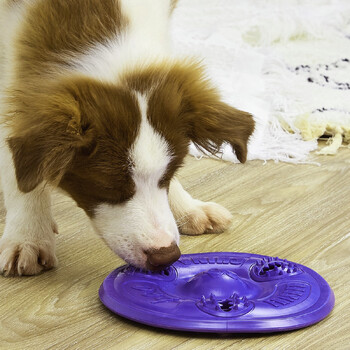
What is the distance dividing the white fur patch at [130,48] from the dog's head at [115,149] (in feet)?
0.14

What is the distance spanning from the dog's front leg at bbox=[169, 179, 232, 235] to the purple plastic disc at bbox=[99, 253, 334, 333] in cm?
34

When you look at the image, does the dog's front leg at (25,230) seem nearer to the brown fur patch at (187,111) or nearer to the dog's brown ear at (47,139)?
the dog's brown ear at (47,139)

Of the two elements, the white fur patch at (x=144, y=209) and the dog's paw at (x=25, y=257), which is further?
the dog's paw at (x=25, y=257)

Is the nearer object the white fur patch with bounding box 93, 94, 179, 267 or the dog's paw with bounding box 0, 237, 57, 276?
the white fur patch with bounding box 93, 94, 179, 267

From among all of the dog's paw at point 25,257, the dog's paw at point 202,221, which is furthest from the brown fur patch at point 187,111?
the dog's paw at point 25,257

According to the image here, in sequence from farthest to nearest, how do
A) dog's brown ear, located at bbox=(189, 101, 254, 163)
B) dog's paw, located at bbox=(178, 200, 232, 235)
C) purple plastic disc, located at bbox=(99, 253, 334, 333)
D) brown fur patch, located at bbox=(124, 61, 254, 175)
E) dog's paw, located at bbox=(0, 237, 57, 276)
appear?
dog's paw, located at bbox=(178, 200, 232, 235) → dog's paw, located at bbox=(0, 237, 57, 276) → dog's brown ear, located at bbox=(189, 101, 254, 163) → brown fur patch, located at bbox=(124, 61, 254, 175) → purple plastic disc, located at bbox=(99, 253, 334, 333)

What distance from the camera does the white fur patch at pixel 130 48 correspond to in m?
1.74

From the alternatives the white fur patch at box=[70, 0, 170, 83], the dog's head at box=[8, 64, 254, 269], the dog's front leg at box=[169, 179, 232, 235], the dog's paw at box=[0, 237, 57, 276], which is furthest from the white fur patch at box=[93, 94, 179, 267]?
the dog's front leg at box=[169, 179, 232, 235]

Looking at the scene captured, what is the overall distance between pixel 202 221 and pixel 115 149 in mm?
642

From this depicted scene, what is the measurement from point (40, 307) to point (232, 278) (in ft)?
1.56

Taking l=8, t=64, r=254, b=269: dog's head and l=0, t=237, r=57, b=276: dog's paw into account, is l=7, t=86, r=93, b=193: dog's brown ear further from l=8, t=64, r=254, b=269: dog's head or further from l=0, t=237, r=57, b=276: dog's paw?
l=0, t=237, r=57, b=276: dog's paw

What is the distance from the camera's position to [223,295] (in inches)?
65.0

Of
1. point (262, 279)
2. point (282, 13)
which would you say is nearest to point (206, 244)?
point (262, 279)

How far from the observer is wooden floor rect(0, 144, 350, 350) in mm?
1593
